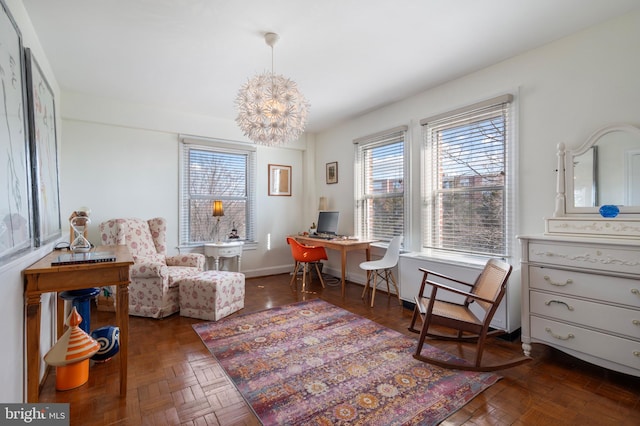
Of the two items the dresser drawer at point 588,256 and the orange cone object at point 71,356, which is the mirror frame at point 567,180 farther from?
the orange cone object at point 71,356

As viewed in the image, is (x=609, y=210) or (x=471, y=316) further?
(x=471, y=316)

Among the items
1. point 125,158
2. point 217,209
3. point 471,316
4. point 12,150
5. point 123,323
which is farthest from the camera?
point 217,209

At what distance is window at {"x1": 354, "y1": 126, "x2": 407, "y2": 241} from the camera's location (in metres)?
4.11

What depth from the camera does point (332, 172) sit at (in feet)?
17.2

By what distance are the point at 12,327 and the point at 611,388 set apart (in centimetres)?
351

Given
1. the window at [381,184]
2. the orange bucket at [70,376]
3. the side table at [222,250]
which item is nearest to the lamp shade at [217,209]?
the side table at [222,250]

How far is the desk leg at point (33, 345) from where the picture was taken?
1.59 m

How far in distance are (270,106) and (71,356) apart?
7.22 feet

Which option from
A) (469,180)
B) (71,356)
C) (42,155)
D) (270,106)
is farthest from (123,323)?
(469,180)

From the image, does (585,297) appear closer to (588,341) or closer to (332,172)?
(588,341)

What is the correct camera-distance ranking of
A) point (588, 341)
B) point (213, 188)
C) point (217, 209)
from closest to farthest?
1. point (588, 341)
2. point (217, 209)
3. point (213, 188)

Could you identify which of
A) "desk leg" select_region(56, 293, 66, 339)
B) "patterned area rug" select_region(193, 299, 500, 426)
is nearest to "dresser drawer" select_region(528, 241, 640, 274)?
"patterned area rug" select_region(193, 299, 500, 426)

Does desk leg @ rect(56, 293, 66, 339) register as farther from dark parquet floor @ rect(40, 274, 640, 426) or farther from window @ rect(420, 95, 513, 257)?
window @ rect(420, 95, 513, 257)

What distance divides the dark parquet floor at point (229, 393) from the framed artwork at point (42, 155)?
1088mm
